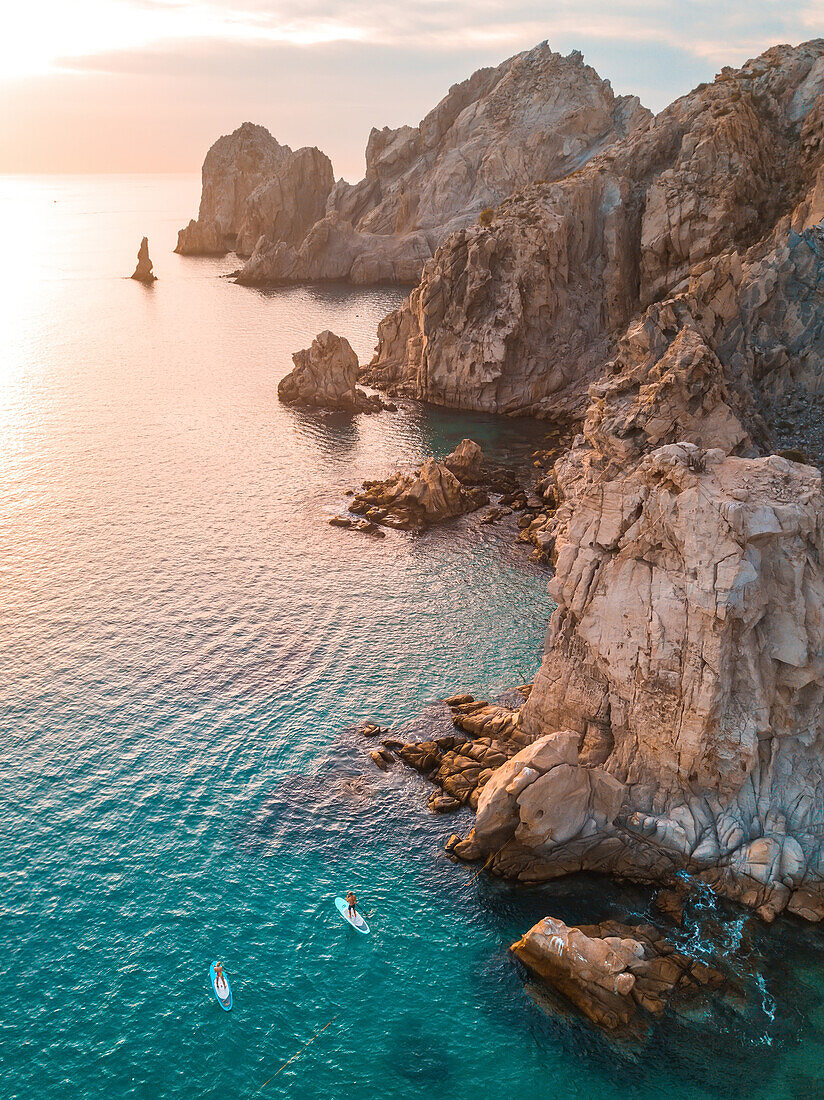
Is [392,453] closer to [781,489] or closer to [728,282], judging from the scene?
[728,282]

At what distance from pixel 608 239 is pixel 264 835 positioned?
347 feet

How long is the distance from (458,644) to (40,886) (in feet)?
113

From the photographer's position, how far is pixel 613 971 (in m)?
38.9

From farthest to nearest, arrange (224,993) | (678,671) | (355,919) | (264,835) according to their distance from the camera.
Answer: (264,835)
(678,671)
(355,919)
(224,993)

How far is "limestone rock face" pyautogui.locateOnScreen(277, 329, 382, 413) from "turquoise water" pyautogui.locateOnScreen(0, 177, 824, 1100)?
35.4 meters

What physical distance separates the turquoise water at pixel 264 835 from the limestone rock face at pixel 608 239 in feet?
134

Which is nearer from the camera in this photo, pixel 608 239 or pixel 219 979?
pixel 219 979

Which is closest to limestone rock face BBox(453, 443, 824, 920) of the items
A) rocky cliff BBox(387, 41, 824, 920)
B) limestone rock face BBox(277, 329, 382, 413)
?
rocky cliff BBox(387, 41, 824, 920)

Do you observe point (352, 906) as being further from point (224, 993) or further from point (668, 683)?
point (668, 683)

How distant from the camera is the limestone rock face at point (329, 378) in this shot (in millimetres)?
135125

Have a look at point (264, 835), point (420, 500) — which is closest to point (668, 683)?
point (264, 835)

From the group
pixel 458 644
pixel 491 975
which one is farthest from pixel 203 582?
pixel 491 975

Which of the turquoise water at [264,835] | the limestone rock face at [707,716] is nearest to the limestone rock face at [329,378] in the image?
the turquoise water at [264,835]

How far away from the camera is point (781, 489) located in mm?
46250
